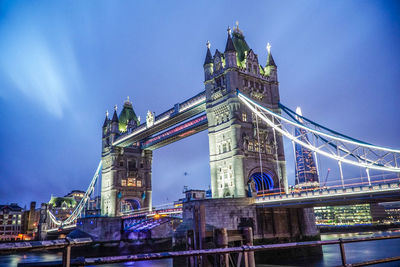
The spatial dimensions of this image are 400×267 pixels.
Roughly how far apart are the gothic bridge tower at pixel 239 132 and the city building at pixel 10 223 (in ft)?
303

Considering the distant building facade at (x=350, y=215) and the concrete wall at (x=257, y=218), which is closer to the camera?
the concrete wall at (x=257, y=218)

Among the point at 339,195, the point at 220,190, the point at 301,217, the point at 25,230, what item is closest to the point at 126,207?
the point at 220,190

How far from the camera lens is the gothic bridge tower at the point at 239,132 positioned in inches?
1449

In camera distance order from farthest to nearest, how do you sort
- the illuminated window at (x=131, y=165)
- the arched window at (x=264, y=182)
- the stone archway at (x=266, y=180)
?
the illuminated window at (x=131, y=165), the arched window at (x=264, y=182), the stone archway at (x=266, y=180)

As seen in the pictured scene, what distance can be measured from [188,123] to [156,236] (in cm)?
2269

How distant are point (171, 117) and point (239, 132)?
14094 mm

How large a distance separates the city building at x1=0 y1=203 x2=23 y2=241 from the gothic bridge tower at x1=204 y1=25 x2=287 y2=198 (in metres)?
92.3

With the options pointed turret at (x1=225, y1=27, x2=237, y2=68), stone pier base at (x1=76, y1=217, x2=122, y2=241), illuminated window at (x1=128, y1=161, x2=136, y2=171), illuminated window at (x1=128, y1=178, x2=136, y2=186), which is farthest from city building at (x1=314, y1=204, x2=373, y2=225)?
pointed turret at (x1=225, y1=27, x2=237, y2=68)

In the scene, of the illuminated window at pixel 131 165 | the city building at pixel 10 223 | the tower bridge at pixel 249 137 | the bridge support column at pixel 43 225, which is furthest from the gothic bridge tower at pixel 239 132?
the city building at pixel 10 223

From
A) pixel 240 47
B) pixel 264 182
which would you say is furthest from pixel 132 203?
pixel 240 47

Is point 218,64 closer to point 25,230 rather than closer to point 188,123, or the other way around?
point 188,123

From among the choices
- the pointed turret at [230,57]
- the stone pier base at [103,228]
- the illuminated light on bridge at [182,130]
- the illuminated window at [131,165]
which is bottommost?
the stone pier base at [103,228]

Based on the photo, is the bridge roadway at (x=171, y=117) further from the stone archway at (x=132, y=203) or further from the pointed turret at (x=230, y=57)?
the stone archway at (x=132, y=203)

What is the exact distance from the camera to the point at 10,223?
108 metres
